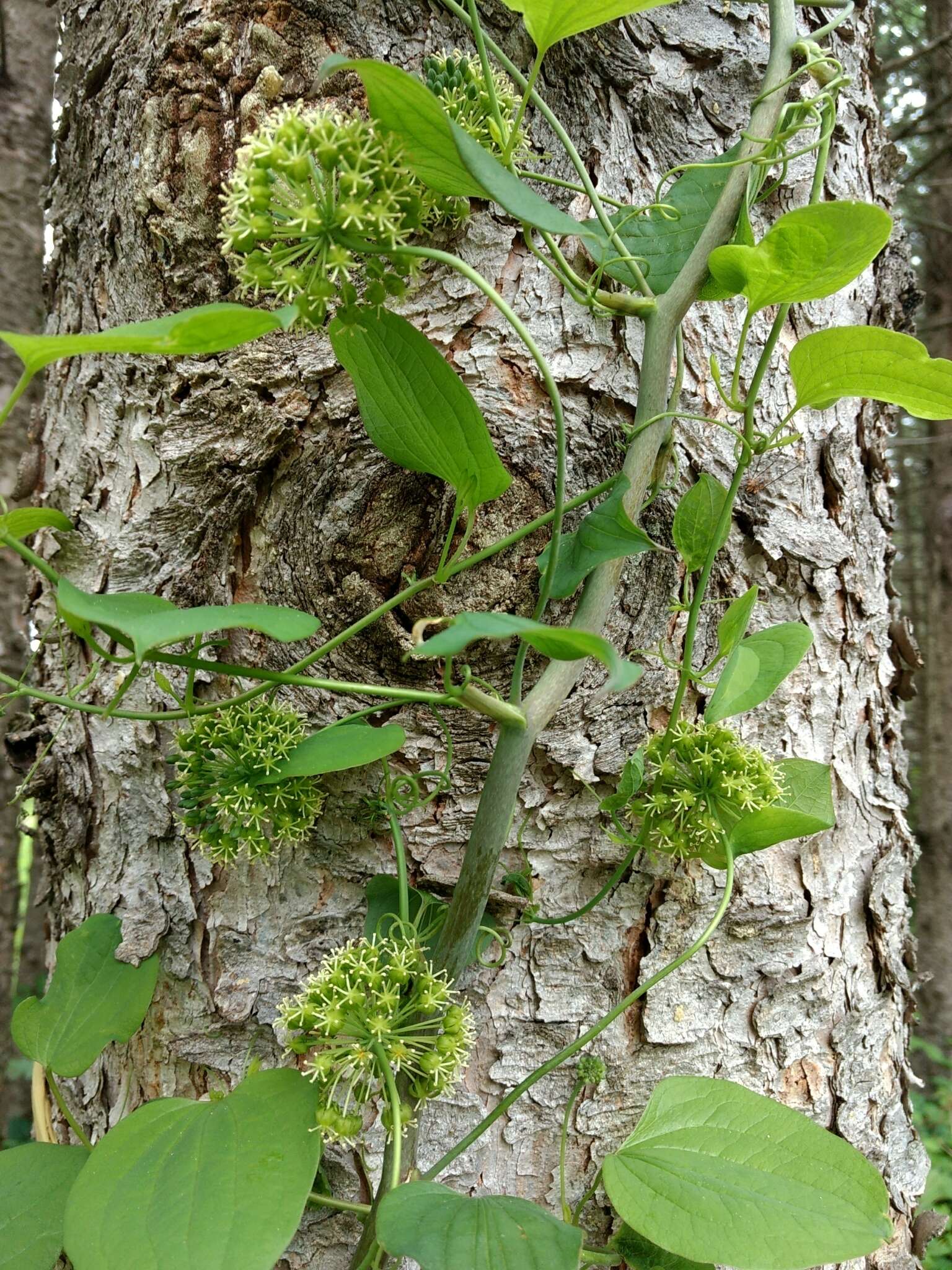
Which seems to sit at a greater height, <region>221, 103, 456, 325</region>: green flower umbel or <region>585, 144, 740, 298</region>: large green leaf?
<region>585, 144, 740, 298</region>: large green leaf

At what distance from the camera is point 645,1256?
0.72 metres

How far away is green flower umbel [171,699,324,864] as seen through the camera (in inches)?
26.9

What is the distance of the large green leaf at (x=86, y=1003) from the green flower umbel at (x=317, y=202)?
600 mm

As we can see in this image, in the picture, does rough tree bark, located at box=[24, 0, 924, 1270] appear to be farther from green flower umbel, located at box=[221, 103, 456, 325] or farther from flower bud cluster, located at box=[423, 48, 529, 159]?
green flower umbel, located at box=[221, 103, 456, 325]

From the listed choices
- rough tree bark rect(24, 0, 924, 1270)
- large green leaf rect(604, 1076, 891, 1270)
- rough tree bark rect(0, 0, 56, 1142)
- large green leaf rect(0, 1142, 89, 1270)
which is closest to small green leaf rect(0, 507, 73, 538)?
rough tree bark rect(24, 0, 924, 1270)

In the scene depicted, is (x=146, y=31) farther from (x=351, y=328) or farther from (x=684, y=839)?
(x=684, y=839)

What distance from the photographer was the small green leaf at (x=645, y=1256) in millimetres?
703

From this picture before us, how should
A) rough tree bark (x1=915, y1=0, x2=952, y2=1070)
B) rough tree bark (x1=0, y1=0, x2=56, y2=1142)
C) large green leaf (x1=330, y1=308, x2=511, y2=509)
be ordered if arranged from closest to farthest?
large green leaf (x1=330, y1=308, x2=511, y2=509)
rough tree bark (x1=0, y1=0, x2=56, y2=1142)
rough tree bark (x1=915, y1=0, x2=952, y2=1070)

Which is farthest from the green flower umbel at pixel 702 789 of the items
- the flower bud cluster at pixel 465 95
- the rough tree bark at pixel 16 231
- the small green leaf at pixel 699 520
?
the rough tree bark at pixel 16 231

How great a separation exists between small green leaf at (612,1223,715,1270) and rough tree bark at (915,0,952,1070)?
3.07 meters

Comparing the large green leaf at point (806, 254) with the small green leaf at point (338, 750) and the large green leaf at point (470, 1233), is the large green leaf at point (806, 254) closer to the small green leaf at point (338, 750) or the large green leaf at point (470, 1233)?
the small green leaf at point (338, 750)

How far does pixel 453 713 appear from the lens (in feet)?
2.64

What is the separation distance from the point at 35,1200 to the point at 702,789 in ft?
2.11

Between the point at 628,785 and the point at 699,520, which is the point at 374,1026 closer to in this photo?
the point at 628,785
